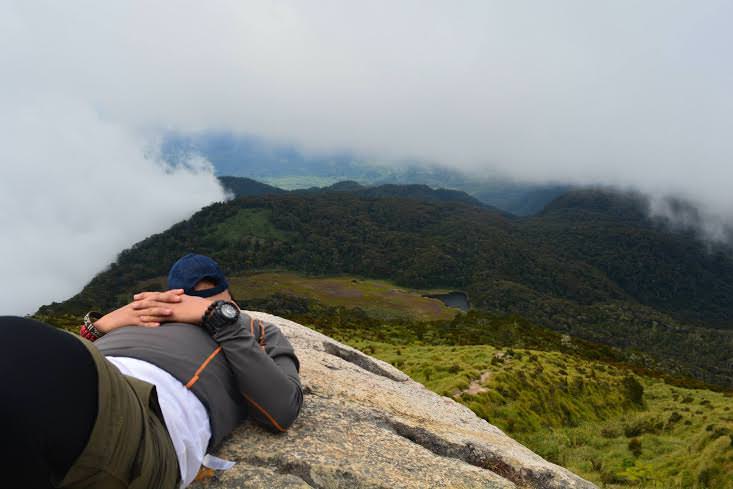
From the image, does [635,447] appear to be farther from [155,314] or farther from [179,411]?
[155,314]

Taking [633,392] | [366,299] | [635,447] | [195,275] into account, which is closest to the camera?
[195,275]

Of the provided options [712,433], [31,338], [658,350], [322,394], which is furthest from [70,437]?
[658,350]

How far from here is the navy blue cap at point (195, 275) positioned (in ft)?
18.3

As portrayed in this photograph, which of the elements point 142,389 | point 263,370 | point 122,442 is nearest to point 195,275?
point 263,370

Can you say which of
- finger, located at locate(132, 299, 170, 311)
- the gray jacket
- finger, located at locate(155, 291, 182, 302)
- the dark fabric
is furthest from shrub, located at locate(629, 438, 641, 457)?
the dark fabric

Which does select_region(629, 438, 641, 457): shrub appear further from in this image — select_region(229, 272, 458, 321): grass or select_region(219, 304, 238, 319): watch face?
select_region(229, 272, 458, 321): grass

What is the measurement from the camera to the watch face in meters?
4.98

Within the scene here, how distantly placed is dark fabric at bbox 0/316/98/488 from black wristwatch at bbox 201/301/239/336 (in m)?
1.94

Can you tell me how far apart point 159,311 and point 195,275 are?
2.34ft

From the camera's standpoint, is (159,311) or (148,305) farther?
(148,305)

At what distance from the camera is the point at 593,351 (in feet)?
178

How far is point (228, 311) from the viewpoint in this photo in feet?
16.4

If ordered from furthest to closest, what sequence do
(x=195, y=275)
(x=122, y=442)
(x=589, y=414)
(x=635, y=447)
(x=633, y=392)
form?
1. (x=633, y=392)
2. (x=589, y=414)
3. (x=635, y=447)
4. (x=195, y=275)
5. (x=122, y=442)

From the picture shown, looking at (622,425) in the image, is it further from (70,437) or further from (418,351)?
(70,437)
